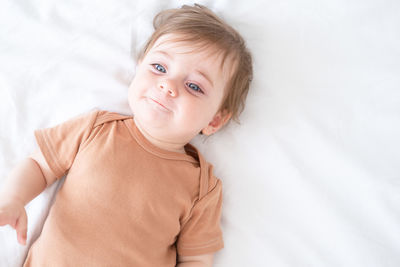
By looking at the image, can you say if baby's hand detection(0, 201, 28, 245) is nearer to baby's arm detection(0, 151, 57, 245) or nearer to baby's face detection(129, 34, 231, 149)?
baby's arm detection(0, 151, 57, 245)

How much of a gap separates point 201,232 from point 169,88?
19.4 inches

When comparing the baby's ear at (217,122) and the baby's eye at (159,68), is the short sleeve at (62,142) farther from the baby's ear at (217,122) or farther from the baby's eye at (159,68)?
the baby's ear at (217,122)

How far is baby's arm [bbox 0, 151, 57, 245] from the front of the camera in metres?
0.98

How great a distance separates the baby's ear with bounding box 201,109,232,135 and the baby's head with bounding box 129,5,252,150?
1 cm

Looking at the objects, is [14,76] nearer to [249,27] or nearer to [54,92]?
[54,92]

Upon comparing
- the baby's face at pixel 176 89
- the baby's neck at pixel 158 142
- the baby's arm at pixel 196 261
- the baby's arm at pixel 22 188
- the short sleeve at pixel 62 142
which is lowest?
the baby's arm at pixel 196 261

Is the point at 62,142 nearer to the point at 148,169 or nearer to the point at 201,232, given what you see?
the point at 148,169

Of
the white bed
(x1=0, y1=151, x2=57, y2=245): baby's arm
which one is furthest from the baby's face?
→ (x1=0, y1=151, x2=57, y2=245): baby's arm

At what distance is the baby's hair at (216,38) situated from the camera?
1.12m

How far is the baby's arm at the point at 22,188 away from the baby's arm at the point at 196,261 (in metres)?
0.50

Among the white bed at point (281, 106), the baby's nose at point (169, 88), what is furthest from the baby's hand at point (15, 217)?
the baby's nose at point (169, 88)

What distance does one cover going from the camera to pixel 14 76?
121cm

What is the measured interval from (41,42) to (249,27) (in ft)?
2.53

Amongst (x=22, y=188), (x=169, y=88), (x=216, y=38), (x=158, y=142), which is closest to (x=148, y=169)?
(x=158, y=142)
